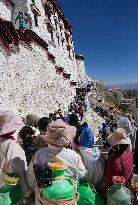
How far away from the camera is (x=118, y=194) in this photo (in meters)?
3.48

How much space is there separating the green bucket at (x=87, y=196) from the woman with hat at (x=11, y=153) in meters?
0.62

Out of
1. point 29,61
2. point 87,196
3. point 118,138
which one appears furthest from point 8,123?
point 29,61

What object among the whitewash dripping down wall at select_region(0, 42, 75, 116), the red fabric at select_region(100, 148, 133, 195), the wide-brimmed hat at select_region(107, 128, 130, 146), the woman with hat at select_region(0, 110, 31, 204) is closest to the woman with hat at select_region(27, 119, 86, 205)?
the woman with hat at select_region(0, 110, 31, 204)

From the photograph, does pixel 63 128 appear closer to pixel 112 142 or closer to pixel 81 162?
pixel 81 162

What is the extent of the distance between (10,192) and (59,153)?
2.22 ft

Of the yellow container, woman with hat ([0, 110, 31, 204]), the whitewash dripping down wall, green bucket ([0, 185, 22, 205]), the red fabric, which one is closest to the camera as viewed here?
green bucket ([0, 185, 22, 205])

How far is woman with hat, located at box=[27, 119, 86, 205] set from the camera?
3.54m

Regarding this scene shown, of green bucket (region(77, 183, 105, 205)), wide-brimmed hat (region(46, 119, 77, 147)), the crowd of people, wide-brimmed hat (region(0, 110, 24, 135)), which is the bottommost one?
green bucket (region(77, 183, 105, 205))

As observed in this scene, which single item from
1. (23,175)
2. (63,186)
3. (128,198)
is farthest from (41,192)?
(128,198)

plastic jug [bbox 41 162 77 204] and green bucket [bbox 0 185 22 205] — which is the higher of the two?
plastic jug [bbox 41 162 77 204]

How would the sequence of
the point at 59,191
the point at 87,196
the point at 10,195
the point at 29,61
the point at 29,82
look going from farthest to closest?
1. the point at 29,61
2. the point at 29,82
3. the point at 87,196
4. the point at 10,195
5. the point at 59,191

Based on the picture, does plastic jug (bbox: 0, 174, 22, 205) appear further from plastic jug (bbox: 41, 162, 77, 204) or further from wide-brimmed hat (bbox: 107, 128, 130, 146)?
wide-brimmed hat (bbox: 107, 128, 130, 146)

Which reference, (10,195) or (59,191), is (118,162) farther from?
(10,195)

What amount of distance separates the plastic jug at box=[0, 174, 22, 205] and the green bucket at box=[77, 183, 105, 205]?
27.1 inches
